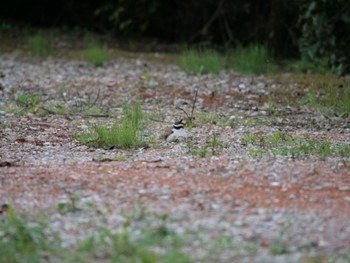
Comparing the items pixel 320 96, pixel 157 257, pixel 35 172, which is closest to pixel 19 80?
pixel 320 96

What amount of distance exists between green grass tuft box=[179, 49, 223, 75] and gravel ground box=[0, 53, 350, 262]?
1419 mm

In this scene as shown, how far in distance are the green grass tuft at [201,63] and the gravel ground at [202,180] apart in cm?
142

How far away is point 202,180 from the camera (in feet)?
16.9

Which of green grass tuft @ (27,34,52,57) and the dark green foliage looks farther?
green grass tuft @ (27,34,52,57)

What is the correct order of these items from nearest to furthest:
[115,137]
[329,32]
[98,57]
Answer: [115,137], [329,32], [98,57]

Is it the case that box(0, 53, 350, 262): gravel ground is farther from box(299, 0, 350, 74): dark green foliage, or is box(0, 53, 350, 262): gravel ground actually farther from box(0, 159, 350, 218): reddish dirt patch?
box(299, 0, 350, 74): dark green foliage

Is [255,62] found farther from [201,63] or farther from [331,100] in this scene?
[331,100]

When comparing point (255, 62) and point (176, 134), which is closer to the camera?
point (176, 134)

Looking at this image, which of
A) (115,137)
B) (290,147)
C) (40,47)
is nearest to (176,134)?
(115,137)

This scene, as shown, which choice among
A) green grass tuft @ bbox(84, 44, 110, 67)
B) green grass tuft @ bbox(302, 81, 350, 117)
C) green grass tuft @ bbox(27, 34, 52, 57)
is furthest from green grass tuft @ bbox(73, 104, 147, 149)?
green grass tuft @ bbox(27, 34, 52, 57)

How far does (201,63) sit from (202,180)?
5.55 metres

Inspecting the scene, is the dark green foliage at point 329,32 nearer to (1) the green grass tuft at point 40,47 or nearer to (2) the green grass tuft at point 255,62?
(2) the green grass tuft at point 255,62

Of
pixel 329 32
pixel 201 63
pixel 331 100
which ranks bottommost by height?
pixel 331 100

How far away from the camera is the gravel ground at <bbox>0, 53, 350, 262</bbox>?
412cm
